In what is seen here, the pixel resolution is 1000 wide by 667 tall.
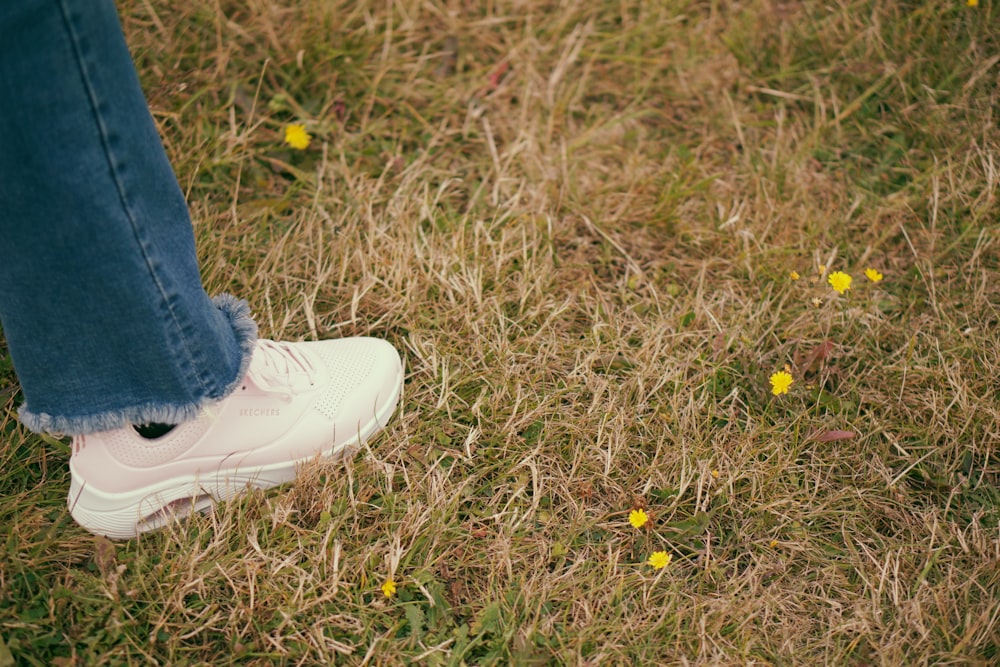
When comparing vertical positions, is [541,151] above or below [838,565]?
above

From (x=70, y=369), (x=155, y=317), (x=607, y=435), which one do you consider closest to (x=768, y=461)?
(x=607, y=435)

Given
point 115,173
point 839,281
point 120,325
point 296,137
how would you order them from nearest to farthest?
point 115,173, point 120,325, point 839,281, point 296,137

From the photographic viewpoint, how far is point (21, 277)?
1.11 meters

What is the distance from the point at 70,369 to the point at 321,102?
1.32m

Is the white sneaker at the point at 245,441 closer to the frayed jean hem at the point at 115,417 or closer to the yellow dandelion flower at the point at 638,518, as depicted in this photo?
the frayed jean hem at the point at 115,417

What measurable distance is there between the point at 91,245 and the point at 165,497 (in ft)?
2.07

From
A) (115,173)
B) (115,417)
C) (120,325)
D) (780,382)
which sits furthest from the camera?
(780,382)

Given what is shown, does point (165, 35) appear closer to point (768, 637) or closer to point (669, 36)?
point (669, 36)

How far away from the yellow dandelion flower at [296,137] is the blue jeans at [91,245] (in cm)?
94

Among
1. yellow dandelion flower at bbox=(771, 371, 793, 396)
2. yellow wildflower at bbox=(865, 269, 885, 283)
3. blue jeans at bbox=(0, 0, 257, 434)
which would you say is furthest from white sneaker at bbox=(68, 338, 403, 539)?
yellow wildflower at bbox=(865, 269, 885, 283)

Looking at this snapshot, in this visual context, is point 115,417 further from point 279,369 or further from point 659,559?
point 659,559

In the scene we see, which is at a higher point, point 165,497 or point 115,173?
point 115,173

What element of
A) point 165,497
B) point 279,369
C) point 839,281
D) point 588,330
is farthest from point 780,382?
point 165,497

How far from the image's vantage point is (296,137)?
2.15 m
